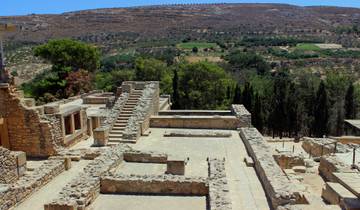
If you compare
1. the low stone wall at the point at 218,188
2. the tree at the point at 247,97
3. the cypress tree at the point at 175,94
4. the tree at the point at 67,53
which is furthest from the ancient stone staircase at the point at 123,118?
the tree at the point at 67,53

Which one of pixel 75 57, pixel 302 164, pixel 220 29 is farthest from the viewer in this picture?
pixel 220 29

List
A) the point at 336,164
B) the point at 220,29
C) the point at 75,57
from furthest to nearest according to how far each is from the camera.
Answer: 1. the point at 220,29
2. the point at 75,57
3. the point at 336,164

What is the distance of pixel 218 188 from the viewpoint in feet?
→ 42.7

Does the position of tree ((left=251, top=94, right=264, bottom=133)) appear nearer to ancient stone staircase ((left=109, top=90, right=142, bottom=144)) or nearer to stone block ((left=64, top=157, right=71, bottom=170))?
ancient stone staircase ((left=109, top=90, right=142, bottom=144))

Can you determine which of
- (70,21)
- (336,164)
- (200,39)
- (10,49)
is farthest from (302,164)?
(70,21)

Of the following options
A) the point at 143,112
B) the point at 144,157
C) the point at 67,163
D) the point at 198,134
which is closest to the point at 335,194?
the point at 144,157

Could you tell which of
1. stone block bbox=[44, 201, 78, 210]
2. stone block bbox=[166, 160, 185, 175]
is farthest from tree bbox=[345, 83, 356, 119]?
stone block bbox=[44, 201, 78, 210]

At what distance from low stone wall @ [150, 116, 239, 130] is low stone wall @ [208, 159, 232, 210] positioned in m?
7.65

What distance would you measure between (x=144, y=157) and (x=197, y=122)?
7095 mm

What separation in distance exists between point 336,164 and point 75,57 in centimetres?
3692

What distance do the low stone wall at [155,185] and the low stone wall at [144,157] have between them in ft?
9.63

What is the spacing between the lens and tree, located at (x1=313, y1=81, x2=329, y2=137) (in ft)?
116

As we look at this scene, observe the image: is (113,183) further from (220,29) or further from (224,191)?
(220,29)

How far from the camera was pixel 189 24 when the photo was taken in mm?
153125
